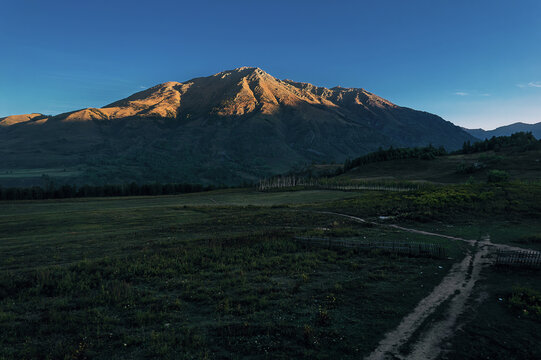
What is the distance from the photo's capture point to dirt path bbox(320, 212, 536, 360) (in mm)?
12539

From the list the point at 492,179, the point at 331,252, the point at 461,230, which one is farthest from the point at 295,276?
the point at 492,179

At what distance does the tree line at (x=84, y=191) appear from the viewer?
441 feet

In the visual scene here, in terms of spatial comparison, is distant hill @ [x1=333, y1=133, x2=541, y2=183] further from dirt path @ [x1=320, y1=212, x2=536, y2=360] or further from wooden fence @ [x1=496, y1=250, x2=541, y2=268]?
dirt path @ [x1=320, y1=212, x2=536, y2=360]

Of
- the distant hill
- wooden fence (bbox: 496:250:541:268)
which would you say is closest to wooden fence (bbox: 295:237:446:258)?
wooden fence (bbox: 496:250:541:268)

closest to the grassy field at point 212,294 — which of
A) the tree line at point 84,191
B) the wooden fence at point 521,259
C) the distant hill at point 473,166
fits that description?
the wooden fence at point 521,259

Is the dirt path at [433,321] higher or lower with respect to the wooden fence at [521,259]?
lower

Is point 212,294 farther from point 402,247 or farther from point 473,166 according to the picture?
point 473,166

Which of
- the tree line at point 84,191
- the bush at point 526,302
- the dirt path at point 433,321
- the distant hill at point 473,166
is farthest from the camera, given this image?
the distant hill at point 473,166

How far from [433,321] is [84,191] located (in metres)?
180

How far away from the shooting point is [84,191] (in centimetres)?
15625

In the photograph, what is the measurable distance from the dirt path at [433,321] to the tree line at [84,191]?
565 feet

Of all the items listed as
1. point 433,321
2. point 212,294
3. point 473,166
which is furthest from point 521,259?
point 473,166

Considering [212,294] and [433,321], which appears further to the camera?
[212,294]

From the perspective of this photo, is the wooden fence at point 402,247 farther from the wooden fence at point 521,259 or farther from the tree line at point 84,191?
the tree line at point 84,191
